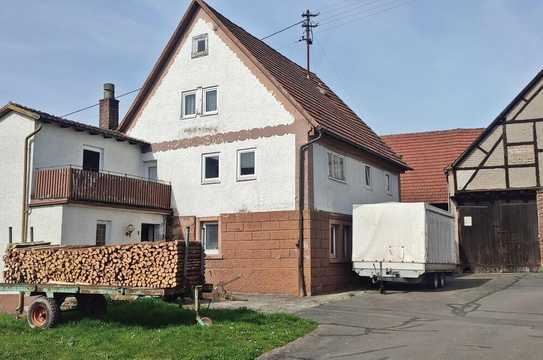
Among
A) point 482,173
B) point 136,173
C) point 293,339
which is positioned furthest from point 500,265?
point 293,339

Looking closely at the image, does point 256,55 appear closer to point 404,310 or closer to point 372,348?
point 404,310

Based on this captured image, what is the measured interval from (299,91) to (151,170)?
21.6ft

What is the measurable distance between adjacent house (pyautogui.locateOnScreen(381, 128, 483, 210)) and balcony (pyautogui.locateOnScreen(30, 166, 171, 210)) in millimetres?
16138

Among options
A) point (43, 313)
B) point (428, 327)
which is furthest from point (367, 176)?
point (43, 313)

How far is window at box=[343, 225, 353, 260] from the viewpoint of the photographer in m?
21.5

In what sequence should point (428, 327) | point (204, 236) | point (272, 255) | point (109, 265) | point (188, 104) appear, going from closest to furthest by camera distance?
point (428, 327)
point (109, 265)
point (272, 255)
point (204, 236)
point (188, 104)

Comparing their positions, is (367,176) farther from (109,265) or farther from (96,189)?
(109,265)

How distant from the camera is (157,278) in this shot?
38.4 ft

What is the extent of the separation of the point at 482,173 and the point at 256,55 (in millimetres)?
12612

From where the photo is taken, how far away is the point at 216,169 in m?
21.3

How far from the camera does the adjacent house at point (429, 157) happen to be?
32.8 m

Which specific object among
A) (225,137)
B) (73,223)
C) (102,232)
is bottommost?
(102,232)

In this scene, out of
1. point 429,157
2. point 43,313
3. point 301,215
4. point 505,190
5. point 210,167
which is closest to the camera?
point 43,313

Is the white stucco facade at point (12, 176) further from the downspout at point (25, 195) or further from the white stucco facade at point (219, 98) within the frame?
the white stucco facade at point (219, 98)
